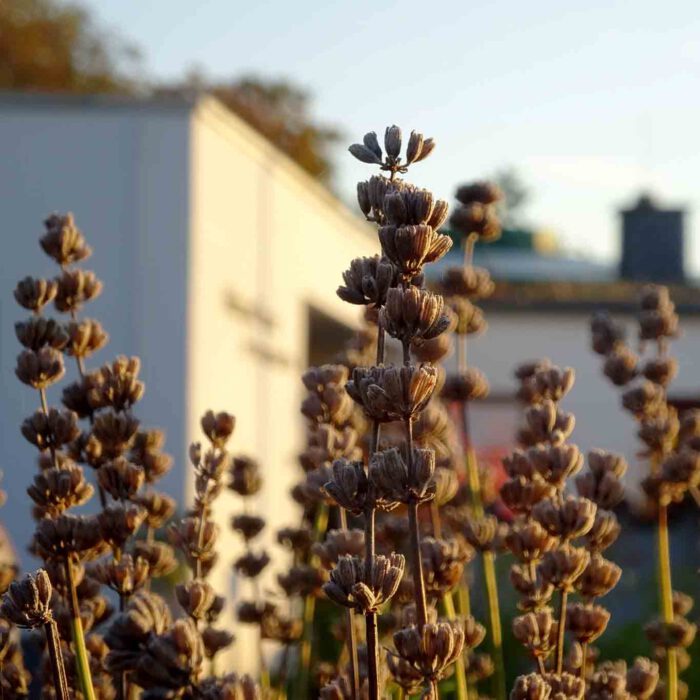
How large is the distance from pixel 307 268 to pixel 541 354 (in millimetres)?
8749

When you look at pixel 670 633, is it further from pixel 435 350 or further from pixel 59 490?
pixel 59 490

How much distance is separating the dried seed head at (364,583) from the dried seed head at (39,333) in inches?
23.8

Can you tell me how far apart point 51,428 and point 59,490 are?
0.41 ft

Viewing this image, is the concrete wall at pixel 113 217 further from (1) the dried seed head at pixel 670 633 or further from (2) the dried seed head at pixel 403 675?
(2) the dried seed head at pixel 403 675

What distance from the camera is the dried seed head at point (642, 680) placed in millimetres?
1742

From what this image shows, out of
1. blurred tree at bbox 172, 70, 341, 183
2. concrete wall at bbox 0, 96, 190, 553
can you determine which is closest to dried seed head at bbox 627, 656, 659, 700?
concrete wall at bbox 0, 96, 190, 553

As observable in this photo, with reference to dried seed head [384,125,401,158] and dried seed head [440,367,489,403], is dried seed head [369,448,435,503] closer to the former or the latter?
dried seed head [384,125,401,158]

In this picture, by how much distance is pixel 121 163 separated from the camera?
12234 millimetres

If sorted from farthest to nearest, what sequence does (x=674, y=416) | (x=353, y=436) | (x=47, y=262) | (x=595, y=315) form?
(x=47, y=262) < (x=595, y=315) < (x=674, y=416) < (x=353, y=436)

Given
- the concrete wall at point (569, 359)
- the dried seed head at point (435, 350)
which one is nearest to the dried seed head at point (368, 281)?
the dried seed head at point (435, 350)

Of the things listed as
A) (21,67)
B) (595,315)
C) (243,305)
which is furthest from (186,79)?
(595,315)

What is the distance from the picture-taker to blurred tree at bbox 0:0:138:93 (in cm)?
2441

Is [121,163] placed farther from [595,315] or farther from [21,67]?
[21,67]

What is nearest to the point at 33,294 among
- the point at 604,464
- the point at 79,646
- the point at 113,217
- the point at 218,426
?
the point at 218,426
